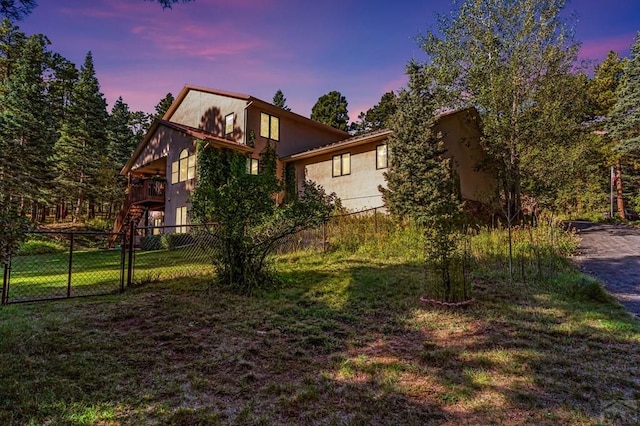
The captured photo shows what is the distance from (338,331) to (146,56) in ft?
34.4

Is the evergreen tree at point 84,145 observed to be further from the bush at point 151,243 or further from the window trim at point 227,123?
the window trim at point 227,123

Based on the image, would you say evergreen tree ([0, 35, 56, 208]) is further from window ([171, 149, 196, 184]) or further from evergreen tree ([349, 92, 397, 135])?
evergreen tree ([349, 92, 397, 135])

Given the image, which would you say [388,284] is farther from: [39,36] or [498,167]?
[39,36]

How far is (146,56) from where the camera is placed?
10523mm

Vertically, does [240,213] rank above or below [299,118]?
below

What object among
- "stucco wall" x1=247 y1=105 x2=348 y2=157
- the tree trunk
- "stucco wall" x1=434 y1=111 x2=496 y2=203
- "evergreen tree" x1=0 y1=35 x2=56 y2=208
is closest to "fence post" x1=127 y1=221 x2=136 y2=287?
"stucco wall" x1=247 y1=105 x2=348 y2=157

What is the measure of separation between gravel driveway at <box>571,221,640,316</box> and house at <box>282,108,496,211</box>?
5.63 metres

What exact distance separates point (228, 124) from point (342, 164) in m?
6.72

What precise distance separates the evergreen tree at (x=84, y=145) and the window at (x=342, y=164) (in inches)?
782

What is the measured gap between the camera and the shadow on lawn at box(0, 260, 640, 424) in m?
2.54

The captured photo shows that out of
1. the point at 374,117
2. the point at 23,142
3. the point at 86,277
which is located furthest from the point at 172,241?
the point at 374,117

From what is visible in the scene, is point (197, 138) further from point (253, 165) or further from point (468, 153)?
point (468, 153)

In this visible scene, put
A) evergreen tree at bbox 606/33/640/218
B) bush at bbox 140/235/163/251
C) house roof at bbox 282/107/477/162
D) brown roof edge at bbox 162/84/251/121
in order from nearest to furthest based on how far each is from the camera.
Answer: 1. house roof at bbox 282/107/477/162
2. bush at bbox 140/235/163/251
3. brown roof edge at bbox 162/84/251/121
4. evergreen tree at bbox 606/33/640/218

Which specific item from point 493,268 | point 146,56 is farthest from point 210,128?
point 493,268
